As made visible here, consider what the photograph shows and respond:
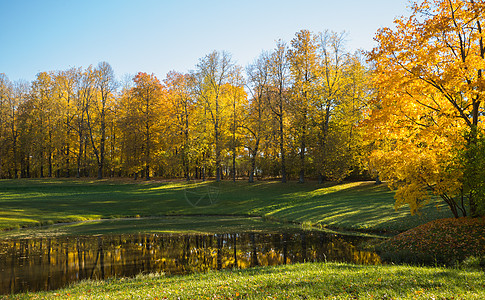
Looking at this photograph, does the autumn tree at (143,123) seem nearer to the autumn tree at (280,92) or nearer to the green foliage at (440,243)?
the autumn tree at (280,92)

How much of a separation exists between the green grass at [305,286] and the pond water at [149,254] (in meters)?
2.62

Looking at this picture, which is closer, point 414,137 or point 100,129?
point 414,137

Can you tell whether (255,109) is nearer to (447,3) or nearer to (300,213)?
(300,213)

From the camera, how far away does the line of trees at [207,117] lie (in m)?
41.6

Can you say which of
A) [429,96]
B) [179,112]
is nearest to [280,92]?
[179,112]

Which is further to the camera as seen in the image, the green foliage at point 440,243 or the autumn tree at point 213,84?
the autumn tree at point 213,84

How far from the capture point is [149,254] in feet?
52.9

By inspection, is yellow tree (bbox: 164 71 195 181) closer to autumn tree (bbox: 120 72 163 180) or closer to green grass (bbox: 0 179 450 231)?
autumn tree (bbox: 120 72 163 180)

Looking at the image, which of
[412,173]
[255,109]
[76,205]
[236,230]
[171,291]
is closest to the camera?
[171,291]

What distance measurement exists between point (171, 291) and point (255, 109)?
41.6 metres

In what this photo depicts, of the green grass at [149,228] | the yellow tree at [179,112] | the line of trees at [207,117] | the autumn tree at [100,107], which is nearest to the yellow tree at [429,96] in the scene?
the green grass at [149,228]

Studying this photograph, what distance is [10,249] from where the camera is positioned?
1761 cm

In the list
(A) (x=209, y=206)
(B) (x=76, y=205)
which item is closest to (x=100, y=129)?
(B) (x=76, y=205)

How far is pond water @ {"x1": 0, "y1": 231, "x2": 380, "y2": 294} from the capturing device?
42.9 feet
